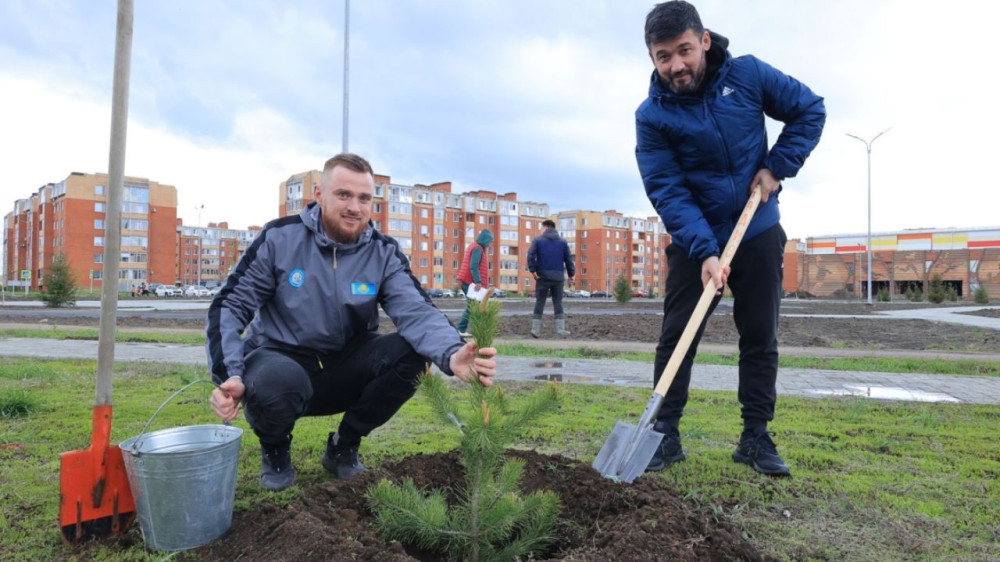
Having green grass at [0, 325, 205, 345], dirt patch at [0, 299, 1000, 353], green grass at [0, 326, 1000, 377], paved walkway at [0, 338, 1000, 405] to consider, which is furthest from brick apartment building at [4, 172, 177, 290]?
green grass at [0, 326, 1000, 377]

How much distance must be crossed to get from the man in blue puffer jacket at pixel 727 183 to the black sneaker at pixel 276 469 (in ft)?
6.05

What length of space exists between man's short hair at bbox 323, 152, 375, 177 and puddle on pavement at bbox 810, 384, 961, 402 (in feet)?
15.8

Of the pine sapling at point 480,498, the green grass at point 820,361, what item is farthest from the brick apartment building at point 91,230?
the pine sapling at point 480,498

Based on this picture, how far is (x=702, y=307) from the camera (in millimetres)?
2848

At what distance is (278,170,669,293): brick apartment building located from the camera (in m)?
81.8

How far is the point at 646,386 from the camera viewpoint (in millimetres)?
5664

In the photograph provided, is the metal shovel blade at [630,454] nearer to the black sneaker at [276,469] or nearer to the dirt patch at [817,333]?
the black sneaker at [276,469]

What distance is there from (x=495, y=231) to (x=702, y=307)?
90845 millimetres

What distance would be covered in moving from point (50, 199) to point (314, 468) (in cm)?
9062

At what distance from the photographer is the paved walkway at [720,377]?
5.50 metres

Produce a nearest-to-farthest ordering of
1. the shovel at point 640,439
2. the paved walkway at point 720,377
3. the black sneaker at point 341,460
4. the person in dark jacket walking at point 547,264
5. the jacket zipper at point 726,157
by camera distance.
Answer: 1. the shovel at point 640,439
2. the black sneaker at point 341,460
3. the jacket zipper at point 726,157
4. the paved walkway at point 720,377
5. the person in dark jacket walking at point 547,264

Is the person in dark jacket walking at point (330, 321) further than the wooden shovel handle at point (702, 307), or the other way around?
the wooden shovel handle at point (702, 307)

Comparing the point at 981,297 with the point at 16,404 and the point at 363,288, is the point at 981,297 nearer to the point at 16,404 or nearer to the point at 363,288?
the point at 363,288

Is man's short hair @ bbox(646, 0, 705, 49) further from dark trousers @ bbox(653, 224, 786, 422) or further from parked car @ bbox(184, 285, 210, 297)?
parked car @ bbox(184, 285, 210, 297)
